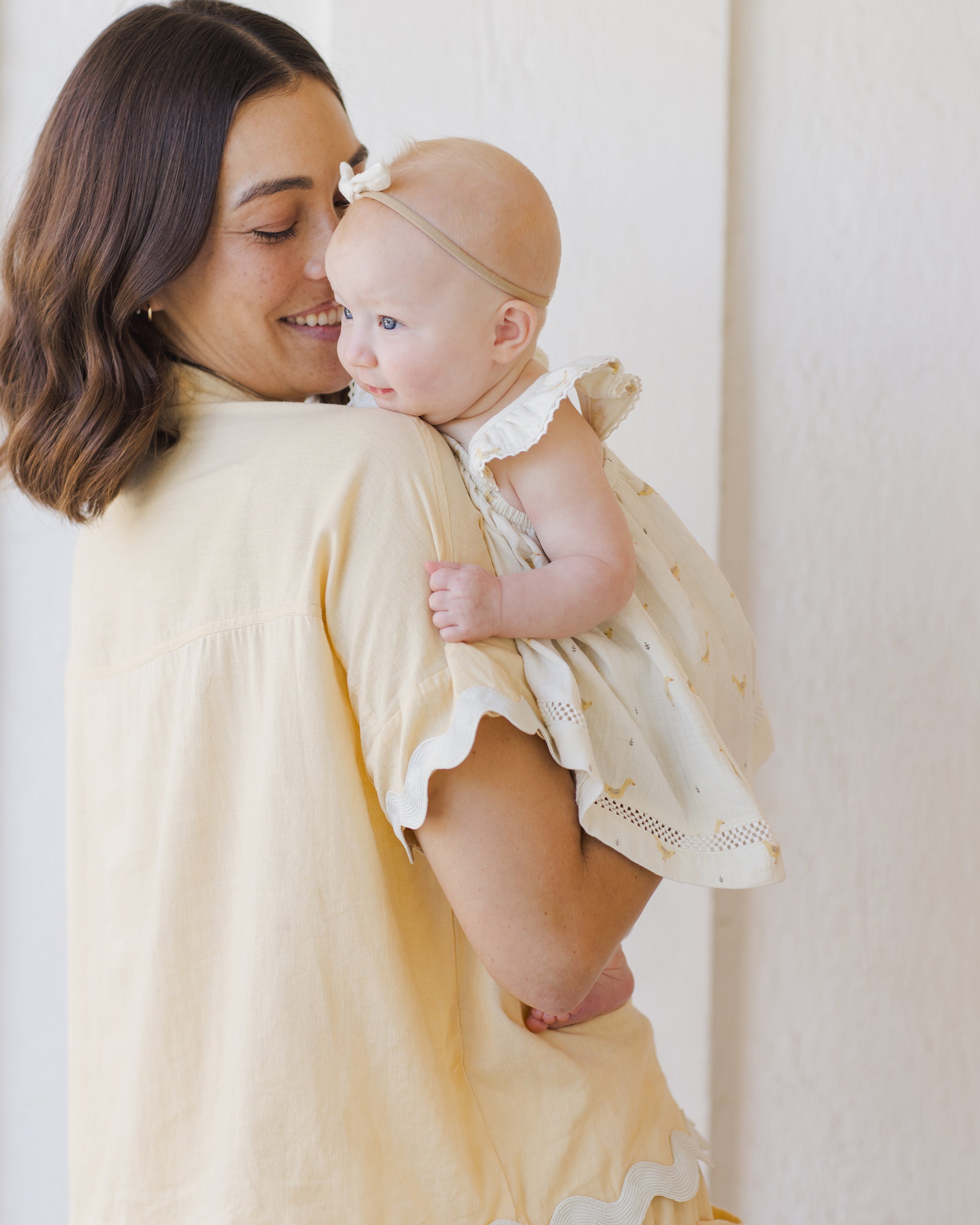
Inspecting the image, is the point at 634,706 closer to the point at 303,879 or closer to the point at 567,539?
the point at 567,539

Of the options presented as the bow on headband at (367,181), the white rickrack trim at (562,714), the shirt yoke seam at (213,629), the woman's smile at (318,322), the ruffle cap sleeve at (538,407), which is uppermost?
Result: the bow on headband at (367,181)

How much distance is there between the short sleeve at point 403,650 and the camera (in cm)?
73

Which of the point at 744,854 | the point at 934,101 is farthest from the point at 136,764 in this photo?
the point at 934,101

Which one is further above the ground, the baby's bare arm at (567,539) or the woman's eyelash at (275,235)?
the woman's eyelash at (275,235)

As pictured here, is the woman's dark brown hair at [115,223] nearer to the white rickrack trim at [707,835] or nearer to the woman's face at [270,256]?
the woman's face at [270,256]

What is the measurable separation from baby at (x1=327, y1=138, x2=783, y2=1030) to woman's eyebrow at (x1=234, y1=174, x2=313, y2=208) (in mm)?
105

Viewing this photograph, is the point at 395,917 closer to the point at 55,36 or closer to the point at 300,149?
the point at 300,149

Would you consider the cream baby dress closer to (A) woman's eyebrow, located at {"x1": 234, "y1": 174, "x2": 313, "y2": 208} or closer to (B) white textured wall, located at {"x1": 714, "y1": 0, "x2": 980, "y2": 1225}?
(A) woman's eyebrow, located at {"x1": 234, "y1": 174, "x2": 313, "y2": 208}

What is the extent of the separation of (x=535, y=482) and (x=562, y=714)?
7.5 inches

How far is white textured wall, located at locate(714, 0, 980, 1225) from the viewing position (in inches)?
61.6

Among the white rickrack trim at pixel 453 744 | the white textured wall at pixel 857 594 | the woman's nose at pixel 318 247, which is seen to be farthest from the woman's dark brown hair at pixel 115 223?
the white textured wall at pixel 857 594

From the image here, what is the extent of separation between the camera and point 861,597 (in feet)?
5.40

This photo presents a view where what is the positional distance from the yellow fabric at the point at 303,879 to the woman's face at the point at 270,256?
0.45 feet

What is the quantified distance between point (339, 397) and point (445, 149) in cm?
48
